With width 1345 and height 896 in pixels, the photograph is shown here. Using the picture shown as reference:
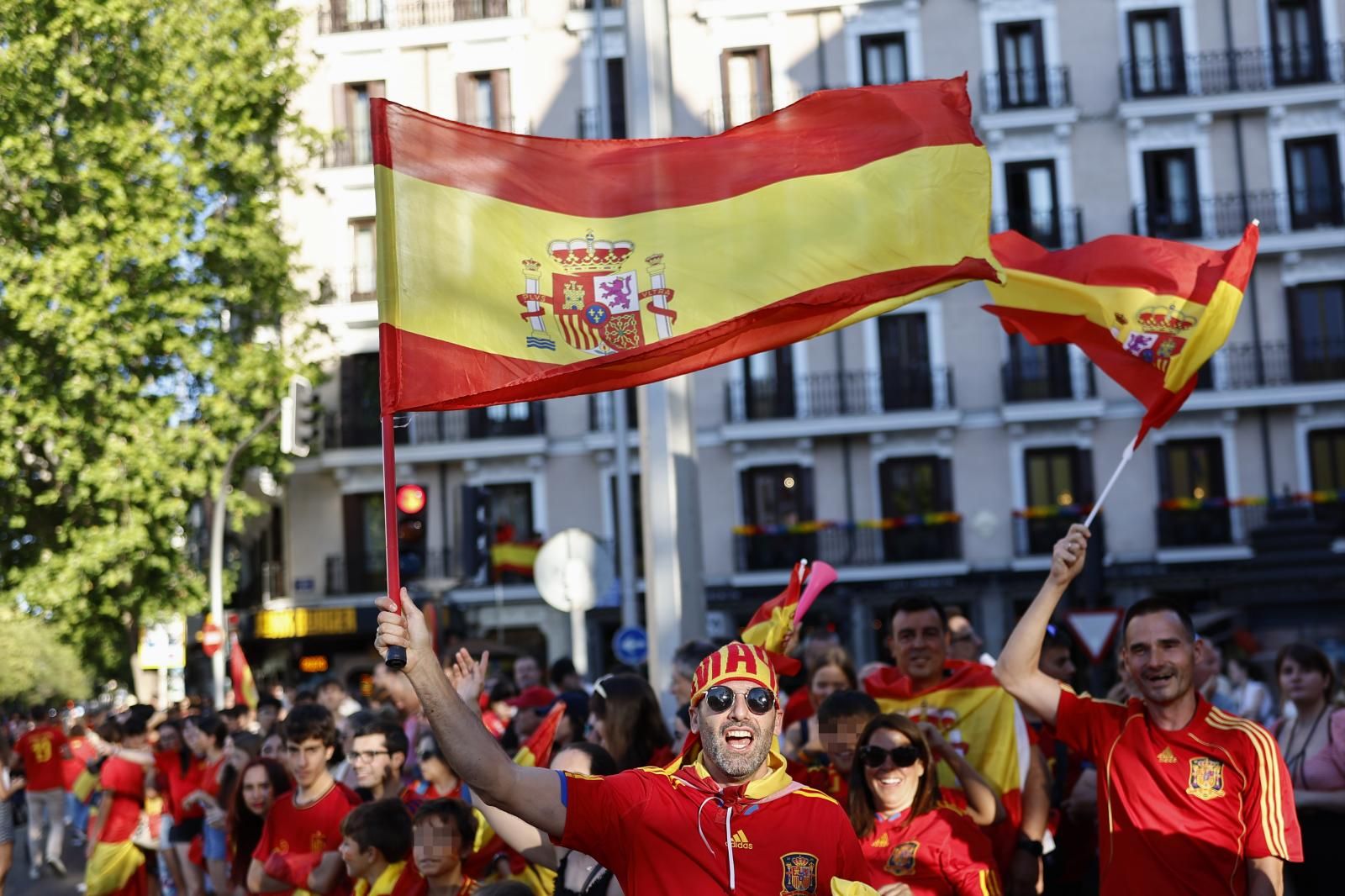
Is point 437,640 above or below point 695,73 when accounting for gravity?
below

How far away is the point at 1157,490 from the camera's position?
33656mm

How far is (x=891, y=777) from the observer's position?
5.68 m

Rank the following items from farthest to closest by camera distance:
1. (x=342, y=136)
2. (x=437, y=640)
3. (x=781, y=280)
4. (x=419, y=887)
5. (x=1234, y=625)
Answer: (x=342, y=136) < (x=1234, y=625) < (x=437, y=640) < (x=419, y=887) < (x=781, y=280)

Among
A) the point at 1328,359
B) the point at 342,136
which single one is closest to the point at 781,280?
the point at 342,136

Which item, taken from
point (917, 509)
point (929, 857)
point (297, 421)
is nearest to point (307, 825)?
point (929, 857)

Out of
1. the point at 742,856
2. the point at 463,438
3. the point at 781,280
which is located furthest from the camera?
the point at 463,438

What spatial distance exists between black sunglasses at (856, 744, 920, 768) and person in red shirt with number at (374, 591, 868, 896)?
1.42 metres

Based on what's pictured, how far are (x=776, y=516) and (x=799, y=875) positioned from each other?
3031cm

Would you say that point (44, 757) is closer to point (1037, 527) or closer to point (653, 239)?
point (653, 239)

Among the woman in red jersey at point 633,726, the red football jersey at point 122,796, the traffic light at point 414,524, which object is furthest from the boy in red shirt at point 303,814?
the traffic light at point 414,524

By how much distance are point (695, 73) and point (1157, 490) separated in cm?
1278

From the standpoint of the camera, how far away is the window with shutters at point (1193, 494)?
33250mm

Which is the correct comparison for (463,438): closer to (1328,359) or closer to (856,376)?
(856,376)

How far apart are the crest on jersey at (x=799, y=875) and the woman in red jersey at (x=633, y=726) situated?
2263 millimetres
